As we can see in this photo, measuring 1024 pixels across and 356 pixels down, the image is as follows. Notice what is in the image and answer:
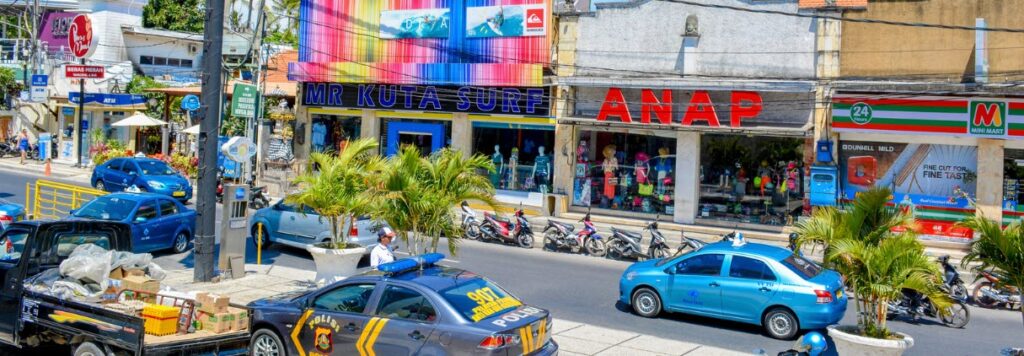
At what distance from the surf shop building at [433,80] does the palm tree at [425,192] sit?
43.3 ft

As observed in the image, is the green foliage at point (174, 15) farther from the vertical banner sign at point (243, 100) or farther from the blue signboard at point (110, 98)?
the vertical banner sign at point (243, 100)

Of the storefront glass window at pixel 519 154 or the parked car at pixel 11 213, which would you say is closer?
the parked car at pixel 11 213

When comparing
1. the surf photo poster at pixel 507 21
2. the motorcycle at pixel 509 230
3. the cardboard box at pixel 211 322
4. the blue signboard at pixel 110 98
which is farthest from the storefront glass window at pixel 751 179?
the blue signboard at pixel 110 98

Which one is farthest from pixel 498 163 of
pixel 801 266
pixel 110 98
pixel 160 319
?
pixel 160 319

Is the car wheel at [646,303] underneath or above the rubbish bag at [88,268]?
underneath

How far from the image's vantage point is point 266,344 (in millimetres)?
9867

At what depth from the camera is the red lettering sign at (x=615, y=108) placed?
82.8 feet

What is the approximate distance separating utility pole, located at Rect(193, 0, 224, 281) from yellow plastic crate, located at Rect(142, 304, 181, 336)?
20.9ft

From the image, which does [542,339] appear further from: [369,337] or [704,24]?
[704,24]

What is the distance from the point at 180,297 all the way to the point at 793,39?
18520mm

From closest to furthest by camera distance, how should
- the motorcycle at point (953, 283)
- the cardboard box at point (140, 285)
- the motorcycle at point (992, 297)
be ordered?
the cardboard box at point (140, 285), the motorcycle at point (953, 283), the motorcycle at point (992, 297)

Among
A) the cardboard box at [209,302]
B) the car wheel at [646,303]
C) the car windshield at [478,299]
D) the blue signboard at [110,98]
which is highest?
the blue signboard at [110,98]

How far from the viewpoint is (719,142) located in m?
24.9

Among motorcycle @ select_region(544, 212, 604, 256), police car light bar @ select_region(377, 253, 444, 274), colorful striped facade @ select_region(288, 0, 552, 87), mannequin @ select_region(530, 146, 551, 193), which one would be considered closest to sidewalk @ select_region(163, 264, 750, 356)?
police car light bar @ select_region(377, 253, 444, 274)
